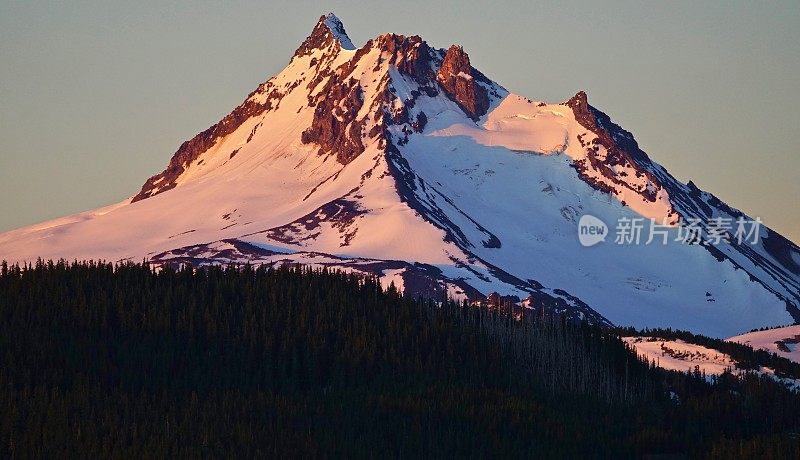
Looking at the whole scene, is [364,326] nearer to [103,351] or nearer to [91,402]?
[103,351]

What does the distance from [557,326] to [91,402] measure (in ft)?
81.2

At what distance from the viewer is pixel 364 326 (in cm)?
5262

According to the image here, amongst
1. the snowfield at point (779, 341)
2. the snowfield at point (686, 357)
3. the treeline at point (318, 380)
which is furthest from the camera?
the snowfield at point (779, 341)

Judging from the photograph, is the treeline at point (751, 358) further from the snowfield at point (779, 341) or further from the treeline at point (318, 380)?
the snowfield at point (779, 341)

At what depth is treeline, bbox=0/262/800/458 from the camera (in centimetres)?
3884

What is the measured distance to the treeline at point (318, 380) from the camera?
38844mm

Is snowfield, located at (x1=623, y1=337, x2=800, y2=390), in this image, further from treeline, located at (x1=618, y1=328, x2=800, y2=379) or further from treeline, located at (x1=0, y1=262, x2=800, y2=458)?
treeline, located at (x1=0, y1=262, x2=800, y2=458)

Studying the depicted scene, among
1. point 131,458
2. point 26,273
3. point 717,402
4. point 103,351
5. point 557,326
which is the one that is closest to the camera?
point 131,458

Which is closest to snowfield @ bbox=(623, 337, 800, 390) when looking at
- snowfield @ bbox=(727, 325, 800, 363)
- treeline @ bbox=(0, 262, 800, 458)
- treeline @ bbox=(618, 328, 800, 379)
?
treeline @ bbox=(618, 328, 800, 379)

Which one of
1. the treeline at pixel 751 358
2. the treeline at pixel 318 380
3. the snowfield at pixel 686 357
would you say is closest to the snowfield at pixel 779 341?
the treeline at pixel 751 358

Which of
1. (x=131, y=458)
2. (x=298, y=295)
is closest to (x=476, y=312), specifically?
(x=298, y=295)

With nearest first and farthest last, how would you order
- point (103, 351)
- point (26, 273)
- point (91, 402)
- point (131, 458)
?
1. point (131, 458)
2. point (91, 402)
3. point (103, 351)
4. point (26, 273)

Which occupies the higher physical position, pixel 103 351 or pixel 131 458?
pixel 103 351

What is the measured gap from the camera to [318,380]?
49.1 m
